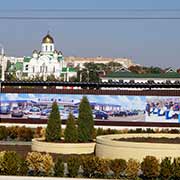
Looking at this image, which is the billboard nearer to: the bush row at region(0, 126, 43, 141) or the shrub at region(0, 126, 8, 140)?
the bush row at region(0, 126, 43, 141)

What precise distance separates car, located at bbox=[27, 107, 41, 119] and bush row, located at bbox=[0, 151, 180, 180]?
21.1m

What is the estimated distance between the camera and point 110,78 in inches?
3858

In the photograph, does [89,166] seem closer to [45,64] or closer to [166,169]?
[166,169]

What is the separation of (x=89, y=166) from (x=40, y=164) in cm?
172

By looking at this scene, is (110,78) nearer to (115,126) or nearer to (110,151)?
(115,126)

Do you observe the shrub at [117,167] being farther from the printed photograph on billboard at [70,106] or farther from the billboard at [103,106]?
the printed photograph on billboard at [70,106]

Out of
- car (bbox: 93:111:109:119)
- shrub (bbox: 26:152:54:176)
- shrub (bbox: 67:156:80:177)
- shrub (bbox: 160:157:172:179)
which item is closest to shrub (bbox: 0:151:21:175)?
shrub (bbox: 26:152:54:176)

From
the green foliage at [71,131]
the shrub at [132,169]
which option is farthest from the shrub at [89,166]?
the green foliage at [71,131]

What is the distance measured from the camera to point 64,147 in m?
23.6

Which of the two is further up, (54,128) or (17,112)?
(17,112)

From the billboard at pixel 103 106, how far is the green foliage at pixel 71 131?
1240 centimetres

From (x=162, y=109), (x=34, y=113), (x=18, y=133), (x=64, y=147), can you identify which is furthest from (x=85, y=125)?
(x=34, y=113)

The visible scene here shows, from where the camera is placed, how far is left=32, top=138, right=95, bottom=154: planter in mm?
23578

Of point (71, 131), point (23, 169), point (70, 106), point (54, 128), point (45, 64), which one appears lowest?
point (23, 169)
